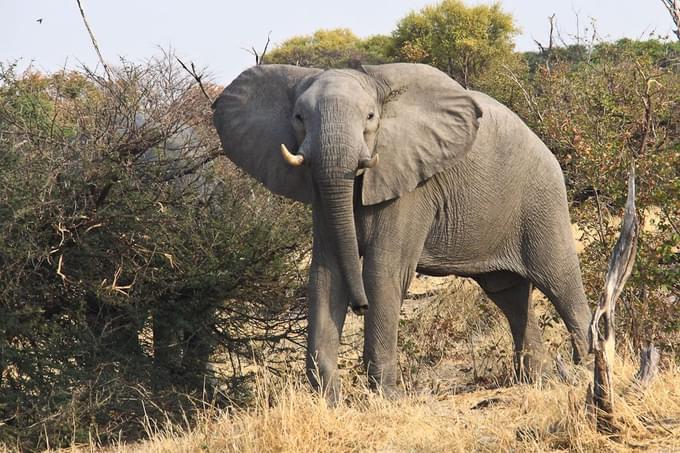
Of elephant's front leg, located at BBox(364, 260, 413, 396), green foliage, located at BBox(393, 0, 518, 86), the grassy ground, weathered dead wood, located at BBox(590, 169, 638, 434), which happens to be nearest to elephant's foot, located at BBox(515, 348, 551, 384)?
the grassy ground

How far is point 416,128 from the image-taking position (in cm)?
698

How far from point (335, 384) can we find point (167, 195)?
2456 mm

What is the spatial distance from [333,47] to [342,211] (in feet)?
117

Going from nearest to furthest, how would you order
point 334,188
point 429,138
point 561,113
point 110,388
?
point 334,188
point 429,138
point 110,388
point 561,113

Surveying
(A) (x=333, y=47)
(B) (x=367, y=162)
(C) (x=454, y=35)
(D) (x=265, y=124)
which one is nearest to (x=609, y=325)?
(B) (x=367, y=162)

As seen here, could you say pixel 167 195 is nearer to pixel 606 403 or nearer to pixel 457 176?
pixel 457 176

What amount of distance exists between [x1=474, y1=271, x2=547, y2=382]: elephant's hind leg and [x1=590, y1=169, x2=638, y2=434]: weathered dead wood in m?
2.37

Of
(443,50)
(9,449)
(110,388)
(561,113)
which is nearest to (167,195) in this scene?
(110,388)

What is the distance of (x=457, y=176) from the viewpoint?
7188 millimetres

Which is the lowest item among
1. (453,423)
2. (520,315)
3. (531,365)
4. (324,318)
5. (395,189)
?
(531,365)

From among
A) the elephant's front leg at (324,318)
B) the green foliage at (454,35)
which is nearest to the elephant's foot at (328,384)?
the elephant's front leg at (324,318)

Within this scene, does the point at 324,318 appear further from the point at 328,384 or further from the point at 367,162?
Result: the point at 367,162

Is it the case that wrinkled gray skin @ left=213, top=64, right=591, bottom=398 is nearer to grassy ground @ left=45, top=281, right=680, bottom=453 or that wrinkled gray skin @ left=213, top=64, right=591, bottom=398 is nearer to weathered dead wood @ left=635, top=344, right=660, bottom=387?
grassy ground @ left=45, top=281, right=680, bottom=453

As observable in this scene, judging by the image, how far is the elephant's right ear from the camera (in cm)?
687
